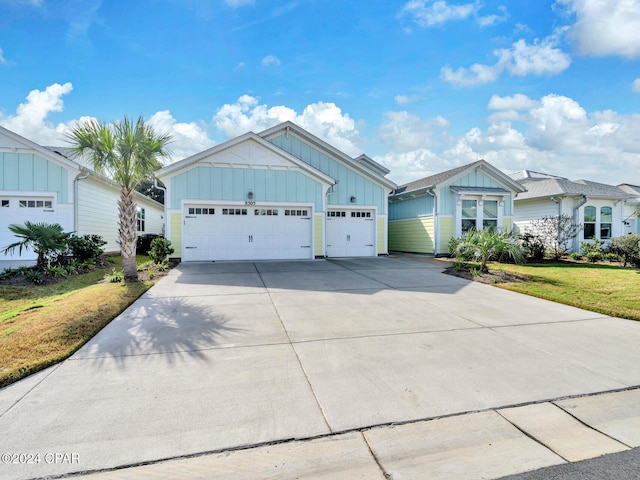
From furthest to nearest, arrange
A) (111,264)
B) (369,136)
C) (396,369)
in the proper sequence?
(369,136) < (111,264) < (396,369)

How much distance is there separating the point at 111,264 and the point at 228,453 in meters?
12.9

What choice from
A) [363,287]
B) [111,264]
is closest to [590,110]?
[363,287]

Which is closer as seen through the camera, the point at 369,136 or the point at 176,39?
the point at 176,39

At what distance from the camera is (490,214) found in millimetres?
16844

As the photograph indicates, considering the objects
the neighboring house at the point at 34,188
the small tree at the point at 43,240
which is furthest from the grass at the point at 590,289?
the neighboring house at the point at 34,188

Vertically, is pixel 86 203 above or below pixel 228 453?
above

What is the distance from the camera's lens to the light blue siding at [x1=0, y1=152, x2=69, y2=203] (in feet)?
39.7

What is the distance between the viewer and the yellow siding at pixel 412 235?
654 inches

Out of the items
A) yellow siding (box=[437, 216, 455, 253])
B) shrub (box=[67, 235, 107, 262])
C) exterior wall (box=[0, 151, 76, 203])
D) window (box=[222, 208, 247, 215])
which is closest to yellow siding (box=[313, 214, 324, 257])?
window (box=[222, 208, 247, 215])

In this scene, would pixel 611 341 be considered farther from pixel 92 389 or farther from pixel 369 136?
pixel 369 136

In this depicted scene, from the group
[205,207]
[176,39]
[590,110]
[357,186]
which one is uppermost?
[176,39]

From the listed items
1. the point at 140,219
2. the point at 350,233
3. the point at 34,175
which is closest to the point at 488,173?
the point at 350,233

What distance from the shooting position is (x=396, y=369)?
3762 millimetres

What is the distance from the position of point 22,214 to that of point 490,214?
20.0m
